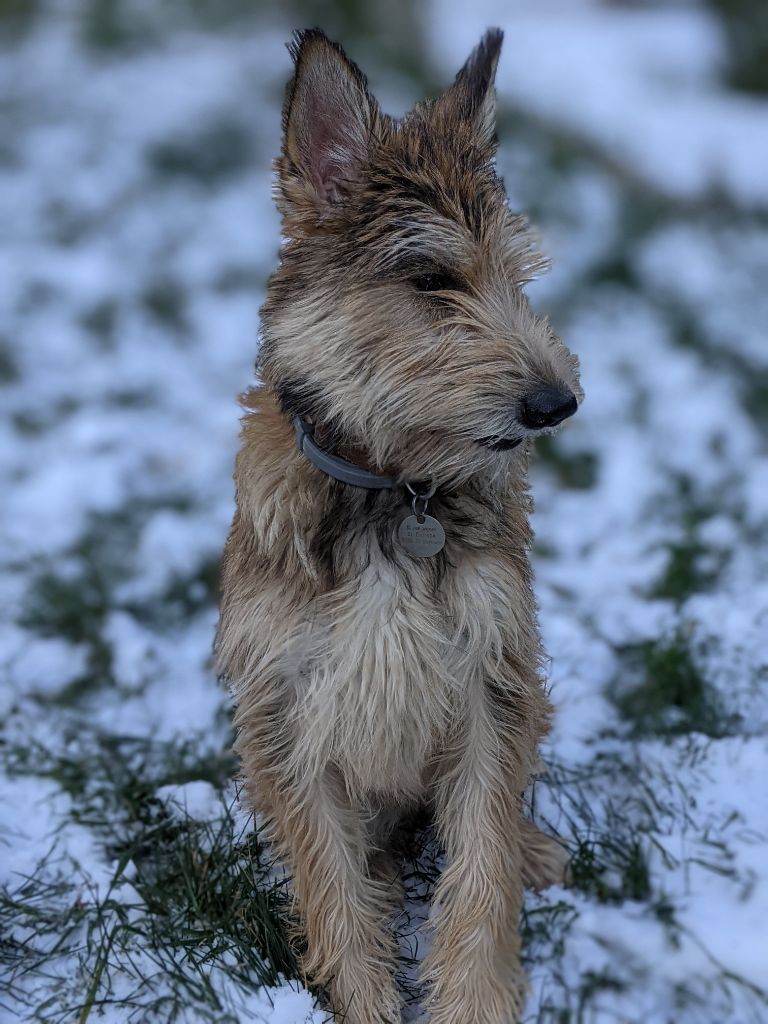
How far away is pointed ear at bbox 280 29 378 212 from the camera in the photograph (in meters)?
2.28

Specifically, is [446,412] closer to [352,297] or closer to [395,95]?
[352,297]

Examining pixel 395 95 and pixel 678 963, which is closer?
pixel 678 963

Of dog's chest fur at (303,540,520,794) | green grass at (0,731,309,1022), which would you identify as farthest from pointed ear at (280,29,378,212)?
green grass at (0,731,309,1022)

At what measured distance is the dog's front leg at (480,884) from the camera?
2396mm

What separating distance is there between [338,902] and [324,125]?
183 centimetres

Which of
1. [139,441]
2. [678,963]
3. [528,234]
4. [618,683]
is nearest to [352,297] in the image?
[528,234]

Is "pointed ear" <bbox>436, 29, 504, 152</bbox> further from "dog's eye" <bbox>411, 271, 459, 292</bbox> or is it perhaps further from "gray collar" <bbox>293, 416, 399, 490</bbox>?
"gray collar" <bbox>293, 416, 399, 490</bbox>

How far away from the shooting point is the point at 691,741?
312 centimetres

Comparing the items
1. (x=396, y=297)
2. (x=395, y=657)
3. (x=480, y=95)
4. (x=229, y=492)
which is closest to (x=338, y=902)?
(x=395, y=657)

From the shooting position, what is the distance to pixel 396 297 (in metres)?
2.29

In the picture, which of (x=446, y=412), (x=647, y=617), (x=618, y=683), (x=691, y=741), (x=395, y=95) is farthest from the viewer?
(x=395, y=95)

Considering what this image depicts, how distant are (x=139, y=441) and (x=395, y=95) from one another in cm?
444

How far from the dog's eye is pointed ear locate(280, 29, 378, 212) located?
0.27m

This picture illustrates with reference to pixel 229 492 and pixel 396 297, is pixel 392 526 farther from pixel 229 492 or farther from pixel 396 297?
pixel 229 492
